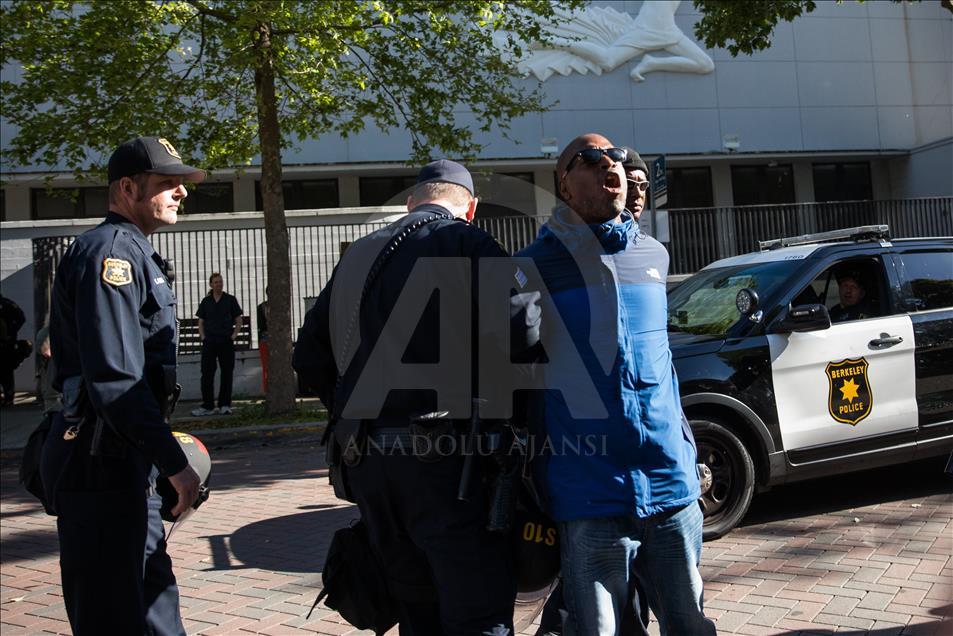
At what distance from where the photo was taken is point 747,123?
2227cm

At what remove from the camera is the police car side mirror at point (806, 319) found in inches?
208

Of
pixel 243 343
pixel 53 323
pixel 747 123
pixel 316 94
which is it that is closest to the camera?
pixel 53 323

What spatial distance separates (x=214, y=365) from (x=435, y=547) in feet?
37.3

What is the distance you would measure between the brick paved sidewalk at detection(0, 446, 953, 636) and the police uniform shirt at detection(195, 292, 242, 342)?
18.0ft

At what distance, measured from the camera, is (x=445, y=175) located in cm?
266

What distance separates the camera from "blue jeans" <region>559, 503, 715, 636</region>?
95.4 inches

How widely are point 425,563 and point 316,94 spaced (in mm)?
10237

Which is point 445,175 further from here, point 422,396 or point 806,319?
point 806,319

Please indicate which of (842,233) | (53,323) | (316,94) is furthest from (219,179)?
(53,323)

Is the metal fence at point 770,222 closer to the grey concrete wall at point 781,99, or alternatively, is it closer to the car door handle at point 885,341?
the grey concrete wall at point 781,99

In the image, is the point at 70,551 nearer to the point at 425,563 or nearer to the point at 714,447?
the point at 425,563

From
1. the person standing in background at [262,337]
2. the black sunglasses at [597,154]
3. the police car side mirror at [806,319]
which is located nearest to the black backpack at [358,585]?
the black sunglasses at [597,154]

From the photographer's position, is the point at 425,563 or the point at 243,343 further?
the point at 243,343

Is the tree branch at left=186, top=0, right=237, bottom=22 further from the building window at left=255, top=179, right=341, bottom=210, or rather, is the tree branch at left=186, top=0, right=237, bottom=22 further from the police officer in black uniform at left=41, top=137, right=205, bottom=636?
the building window at left=255, top=179, right=341, bottom=210
